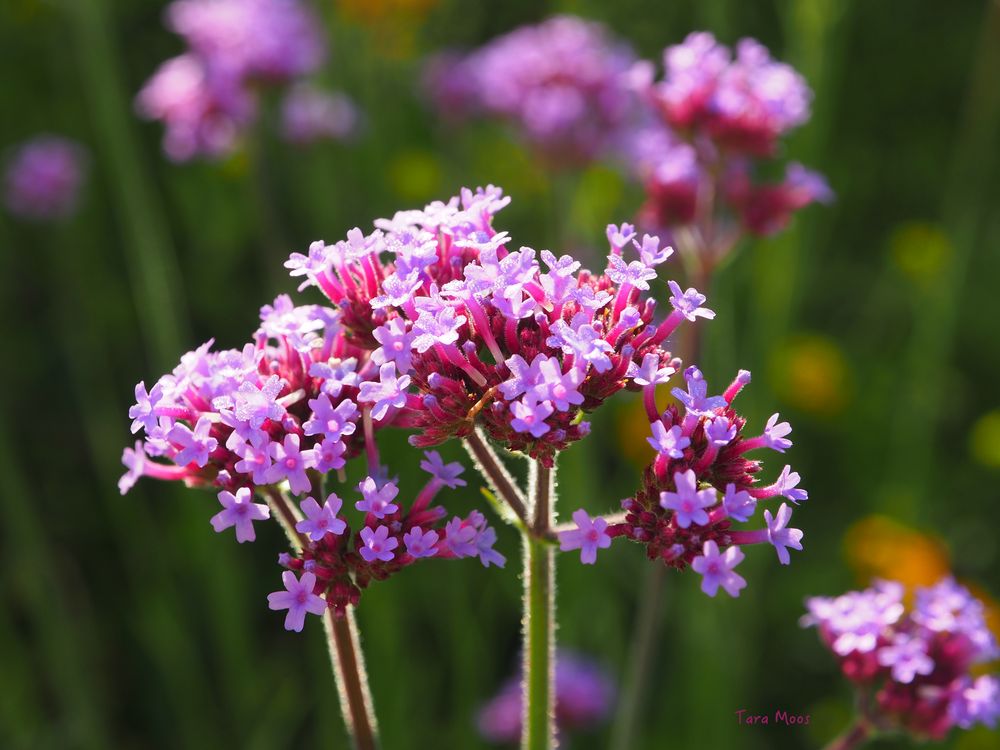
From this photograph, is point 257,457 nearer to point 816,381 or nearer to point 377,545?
point 377,545

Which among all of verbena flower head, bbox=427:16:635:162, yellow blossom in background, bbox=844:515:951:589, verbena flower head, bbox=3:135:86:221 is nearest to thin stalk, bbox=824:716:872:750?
yellow blossom in background, bbox=844:515:951:589

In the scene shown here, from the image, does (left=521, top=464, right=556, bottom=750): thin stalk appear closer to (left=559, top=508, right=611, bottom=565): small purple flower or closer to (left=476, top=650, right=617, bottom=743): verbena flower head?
(left=559, top=508, right=611, bottom=565): small purple flower

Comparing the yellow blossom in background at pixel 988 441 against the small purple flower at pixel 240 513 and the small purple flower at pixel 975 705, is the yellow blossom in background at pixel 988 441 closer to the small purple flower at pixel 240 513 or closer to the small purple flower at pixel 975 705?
the small purple flower at pixel 975 705

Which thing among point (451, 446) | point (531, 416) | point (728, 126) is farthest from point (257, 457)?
point (451, 446)

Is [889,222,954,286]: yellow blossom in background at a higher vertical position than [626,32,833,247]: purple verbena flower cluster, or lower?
lower

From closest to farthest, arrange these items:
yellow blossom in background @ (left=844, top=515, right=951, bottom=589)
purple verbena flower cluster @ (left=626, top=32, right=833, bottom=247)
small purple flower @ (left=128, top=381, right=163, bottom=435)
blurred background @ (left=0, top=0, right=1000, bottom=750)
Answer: small purple flower @ (left=128, top=381, right=163, bottom=435)
purple verbena flower cluster @ (left=626, top=32, right=833, bottom=247)
blurred background @ (left=0, top=0, right=1000, bottom=750)
yellow blossom in background @ (left=844, top=515, right=951, bottom=589)

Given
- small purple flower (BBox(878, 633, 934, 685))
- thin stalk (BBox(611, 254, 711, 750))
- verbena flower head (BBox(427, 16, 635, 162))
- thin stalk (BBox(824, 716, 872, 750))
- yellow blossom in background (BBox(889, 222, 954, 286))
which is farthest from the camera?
yellow blossom in background (BBox(889, 222, 954, 286))
